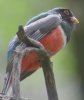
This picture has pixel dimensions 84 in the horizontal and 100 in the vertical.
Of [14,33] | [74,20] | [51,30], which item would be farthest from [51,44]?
[14,33]

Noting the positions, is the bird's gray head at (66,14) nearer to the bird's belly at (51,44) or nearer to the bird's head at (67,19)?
the bird's head at (67,19)

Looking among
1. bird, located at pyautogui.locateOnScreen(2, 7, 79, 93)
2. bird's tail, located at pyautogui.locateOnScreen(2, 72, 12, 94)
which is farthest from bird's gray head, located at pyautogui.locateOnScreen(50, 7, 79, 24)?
bird's tail, located at pyautogui.locateOnScreen(2, 72, 12, 94)

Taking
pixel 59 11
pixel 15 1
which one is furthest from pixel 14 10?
pixel 59 11

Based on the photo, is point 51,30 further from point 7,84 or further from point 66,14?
point 7,84

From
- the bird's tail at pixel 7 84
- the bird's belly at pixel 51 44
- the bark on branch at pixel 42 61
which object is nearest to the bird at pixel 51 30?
the bird's belly at pixel 51 44

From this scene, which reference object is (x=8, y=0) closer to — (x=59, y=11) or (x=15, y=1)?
(x=15, y=1)
